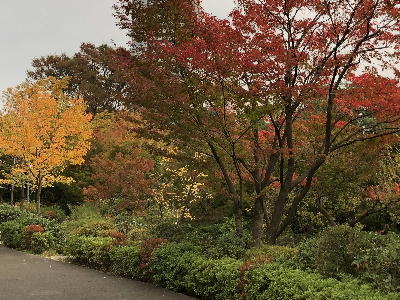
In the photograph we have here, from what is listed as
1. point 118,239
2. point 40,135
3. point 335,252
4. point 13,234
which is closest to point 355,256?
point 335,252

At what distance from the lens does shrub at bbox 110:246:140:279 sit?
9.38 m

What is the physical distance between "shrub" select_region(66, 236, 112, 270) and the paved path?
32cm

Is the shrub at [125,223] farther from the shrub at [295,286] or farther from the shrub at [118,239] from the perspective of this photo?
the shrub at [295,286]

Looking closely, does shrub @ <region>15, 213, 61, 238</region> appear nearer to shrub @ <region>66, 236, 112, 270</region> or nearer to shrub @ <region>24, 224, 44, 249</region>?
shrub @ <region>24, 224, 44, 249</region>

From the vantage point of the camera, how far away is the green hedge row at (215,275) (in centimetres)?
574

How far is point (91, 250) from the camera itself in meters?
11.0

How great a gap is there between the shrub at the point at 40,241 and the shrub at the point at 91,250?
1.70 meters

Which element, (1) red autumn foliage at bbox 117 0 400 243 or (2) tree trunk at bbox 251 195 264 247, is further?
(2) tree trunk at bbox 251 195 264 247

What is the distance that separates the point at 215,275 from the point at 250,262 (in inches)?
Result: 26.6

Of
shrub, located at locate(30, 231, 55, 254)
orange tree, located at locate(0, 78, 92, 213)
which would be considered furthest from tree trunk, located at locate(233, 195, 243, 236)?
orange tree, located at locate(0, 78, 92, 213)

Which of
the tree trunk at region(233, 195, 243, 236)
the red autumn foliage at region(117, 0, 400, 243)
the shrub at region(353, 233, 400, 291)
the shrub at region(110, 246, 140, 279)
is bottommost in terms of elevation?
the shrub at region(110, 246, 140, 279)

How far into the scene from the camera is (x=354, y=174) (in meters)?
12.8

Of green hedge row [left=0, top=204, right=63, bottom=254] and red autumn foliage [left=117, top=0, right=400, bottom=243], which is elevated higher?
red autumn foliage [left=117, top=0, right=400, bottom=243]

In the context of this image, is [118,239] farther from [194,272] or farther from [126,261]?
[194,272]
